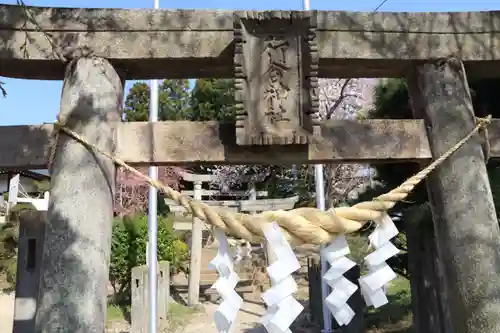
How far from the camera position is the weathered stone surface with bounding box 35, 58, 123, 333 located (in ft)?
6.86

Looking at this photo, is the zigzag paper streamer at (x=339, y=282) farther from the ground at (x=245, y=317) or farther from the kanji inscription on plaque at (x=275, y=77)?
the ground at (x=245, y=317)

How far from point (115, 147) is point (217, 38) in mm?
803

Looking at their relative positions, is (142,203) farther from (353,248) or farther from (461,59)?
(461,59)

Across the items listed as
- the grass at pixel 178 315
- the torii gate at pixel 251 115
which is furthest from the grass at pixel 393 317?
the torii gate at pixel 251 115

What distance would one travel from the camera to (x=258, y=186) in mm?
17984

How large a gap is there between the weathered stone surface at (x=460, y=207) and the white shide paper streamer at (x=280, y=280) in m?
0.86

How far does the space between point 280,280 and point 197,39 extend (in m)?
1.34

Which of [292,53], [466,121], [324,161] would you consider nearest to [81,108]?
[292,53]

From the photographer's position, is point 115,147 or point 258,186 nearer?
point 115,147

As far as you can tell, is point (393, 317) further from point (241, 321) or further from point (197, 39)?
point (197, 39)

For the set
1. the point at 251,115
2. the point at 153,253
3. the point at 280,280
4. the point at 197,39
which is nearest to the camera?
the point at 280,280

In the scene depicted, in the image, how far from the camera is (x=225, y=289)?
215cm

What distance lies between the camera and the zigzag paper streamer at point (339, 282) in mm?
2199

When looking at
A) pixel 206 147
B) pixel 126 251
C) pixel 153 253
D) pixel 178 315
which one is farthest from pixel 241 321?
pixel 206 147
